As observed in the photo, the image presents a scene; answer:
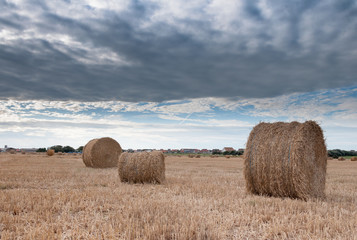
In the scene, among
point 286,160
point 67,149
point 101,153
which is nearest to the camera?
point 286,160

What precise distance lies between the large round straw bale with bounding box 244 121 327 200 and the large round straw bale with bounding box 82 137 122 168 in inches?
490

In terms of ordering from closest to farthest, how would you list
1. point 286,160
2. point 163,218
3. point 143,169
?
point 163,218 → point 286,160 → point 143,169

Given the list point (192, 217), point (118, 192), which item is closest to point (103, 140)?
point (118, 192)

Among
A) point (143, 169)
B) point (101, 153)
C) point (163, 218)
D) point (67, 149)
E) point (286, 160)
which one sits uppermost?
point (67, 149)

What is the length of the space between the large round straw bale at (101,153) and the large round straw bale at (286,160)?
1245 cm

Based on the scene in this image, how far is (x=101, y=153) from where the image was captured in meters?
18.9

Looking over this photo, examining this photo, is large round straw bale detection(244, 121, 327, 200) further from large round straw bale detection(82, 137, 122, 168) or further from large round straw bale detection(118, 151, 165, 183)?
large round straw bale detection(82, 137, 122, 168)

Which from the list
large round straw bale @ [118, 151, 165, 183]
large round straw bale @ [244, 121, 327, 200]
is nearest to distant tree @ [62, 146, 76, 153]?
large round straw bale @ [118, 151, 165, 183]

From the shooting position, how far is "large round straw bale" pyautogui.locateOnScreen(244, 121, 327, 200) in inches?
300

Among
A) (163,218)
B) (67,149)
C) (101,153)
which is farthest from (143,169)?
(67,149)

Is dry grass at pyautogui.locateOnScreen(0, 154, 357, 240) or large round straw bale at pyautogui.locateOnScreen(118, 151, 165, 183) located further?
large round straw bale at pyautogui.locateOnScreen(118, 151, 165, 183)

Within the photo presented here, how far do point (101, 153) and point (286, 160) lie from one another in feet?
44.8

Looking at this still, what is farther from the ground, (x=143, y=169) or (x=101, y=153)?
(x=101, y=153)

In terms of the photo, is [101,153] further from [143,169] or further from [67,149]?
[67,149]
